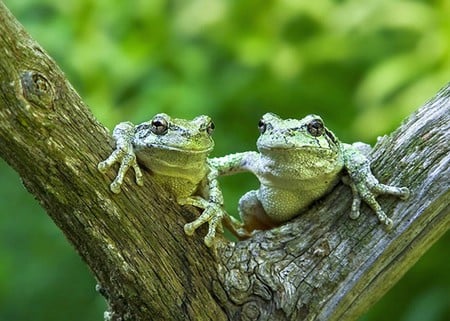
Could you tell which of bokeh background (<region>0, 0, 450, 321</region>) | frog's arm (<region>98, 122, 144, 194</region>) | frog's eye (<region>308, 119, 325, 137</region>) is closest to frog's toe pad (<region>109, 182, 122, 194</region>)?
frog's arm (<region>98, 122, 144, 194</region>)

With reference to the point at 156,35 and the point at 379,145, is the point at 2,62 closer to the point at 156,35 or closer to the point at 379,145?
the point at 379,145

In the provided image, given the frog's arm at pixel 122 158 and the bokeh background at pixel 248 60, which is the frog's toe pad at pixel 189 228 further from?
the bokeh background at pixel 248 60

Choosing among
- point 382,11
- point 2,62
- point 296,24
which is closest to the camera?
point 2,62

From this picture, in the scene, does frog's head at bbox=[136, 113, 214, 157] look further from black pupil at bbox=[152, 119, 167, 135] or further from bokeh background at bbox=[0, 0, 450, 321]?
bokeh background at bbox=[0, 0, 450, 321]

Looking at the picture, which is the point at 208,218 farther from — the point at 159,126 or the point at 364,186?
the point at 364,186

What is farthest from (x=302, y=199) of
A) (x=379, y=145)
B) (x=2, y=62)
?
(x=2, y=62)

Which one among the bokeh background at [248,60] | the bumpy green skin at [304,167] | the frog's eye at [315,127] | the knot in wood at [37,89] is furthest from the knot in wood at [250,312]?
the bokeh background at [248,60]

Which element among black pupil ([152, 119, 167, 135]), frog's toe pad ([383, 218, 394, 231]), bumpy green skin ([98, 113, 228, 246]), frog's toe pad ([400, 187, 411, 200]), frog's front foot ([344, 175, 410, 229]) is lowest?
frog's toe pad ([383, 218, 394, 231])
